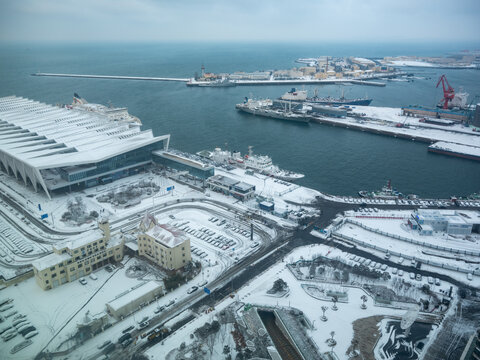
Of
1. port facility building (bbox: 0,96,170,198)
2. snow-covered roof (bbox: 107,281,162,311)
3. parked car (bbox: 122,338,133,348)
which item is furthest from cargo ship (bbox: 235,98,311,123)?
parked car (bbox: 122,338,133,348)

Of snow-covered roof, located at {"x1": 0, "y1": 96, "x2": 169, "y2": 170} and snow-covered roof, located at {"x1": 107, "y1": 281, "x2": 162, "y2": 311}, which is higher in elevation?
snow-covered roof, located at {"x1": 0, "y1": 96, "x2": 169, "y2": 170}

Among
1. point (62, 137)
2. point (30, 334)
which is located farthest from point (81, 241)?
point (62, 137)

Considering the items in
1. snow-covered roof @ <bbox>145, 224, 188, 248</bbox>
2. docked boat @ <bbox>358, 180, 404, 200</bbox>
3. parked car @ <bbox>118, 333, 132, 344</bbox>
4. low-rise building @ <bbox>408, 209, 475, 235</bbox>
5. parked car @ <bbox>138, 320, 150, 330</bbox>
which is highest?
snow-covered roof @ <bbox>145, 224, 188, 248</bbox>

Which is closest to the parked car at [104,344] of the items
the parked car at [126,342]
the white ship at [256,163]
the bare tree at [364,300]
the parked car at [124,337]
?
the parked car at [124,337]

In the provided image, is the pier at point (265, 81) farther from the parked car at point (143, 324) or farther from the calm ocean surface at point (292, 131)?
the parked car at point (143, 324)

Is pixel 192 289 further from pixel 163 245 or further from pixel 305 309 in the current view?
pixel 305 309

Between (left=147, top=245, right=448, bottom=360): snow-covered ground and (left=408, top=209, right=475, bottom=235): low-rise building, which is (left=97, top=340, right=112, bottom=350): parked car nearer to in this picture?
(left=147, top=245, right=448, bottom=360): snow-covered ground

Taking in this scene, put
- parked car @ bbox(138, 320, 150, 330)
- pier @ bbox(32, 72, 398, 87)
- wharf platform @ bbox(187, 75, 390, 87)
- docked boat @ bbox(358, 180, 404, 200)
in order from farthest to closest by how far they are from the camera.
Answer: pier @ bbox(32, 72, 398, 87), wharf platform @ bbox(187, 75, 390, 87), docked boat @ bbox(358, 180, 404, 200), parked car @ bbox(138, 320, 150, 330)

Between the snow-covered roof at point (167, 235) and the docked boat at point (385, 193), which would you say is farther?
the docked boat at point (385, 193)
